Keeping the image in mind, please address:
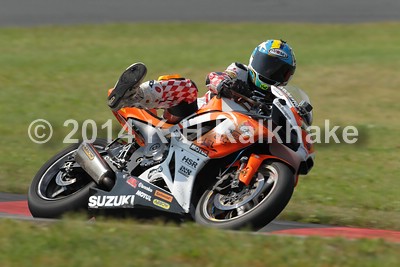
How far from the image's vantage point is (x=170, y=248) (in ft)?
17.0

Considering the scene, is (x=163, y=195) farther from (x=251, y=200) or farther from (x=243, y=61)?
(x=243, y=61)

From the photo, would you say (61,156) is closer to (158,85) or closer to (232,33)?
(158,85)

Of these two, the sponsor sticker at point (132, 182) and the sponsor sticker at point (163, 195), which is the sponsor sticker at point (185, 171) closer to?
the sponsor sticker at point (163, 195)

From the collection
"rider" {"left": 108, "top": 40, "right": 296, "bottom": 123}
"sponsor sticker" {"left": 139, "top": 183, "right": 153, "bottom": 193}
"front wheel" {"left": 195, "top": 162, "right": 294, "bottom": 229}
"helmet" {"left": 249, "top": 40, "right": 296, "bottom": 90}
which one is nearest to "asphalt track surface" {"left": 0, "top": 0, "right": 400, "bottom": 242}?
"rider" {"left": 108, "top": 40, "right": 296, "bottom": 123}

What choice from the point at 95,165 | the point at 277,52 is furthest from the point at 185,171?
the point at 277,52

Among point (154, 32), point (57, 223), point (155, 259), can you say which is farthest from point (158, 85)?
point (154, 32)

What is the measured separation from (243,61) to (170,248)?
1326cm

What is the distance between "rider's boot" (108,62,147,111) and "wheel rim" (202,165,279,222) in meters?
1.16

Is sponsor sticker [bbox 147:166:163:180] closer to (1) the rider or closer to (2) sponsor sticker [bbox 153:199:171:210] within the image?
(2) sponsor sticker [bbox 153:199:171:210]

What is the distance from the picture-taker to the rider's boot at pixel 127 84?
7.03 metres

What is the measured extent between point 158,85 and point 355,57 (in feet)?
40.1

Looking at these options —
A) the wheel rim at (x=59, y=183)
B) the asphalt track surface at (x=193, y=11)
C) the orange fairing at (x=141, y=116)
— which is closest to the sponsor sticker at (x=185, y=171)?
the orange fairing at (x=141, y=116)

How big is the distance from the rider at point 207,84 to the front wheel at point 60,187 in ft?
2.36

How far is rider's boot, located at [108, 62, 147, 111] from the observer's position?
7031 mm
